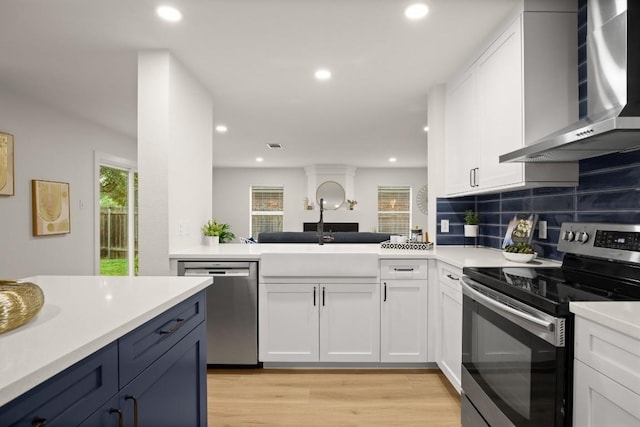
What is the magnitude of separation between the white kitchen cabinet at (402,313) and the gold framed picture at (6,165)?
3.46 meters

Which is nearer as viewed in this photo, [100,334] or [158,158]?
[100,334]

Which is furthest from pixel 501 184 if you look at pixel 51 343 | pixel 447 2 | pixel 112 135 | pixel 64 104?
pixel 112 135

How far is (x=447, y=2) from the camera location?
194 cm

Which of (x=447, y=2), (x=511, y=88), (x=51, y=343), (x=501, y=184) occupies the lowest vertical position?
(x=51, y=343)

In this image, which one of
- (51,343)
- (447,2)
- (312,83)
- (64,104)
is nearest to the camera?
(51,343)

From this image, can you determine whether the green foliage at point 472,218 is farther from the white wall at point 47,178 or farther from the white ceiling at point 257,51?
the white wall at point 47,178

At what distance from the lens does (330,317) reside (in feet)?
8.79

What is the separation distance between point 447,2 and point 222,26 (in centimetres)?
130

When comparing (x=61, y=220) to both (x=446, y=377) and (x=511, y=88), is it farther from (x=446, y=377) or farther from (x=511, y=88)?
(x=511, y=88)

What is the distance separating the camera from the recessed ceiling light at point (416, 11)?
6.45ft

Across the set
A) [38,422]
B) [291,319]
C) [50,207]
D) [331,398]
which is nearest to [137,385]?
[38,422]

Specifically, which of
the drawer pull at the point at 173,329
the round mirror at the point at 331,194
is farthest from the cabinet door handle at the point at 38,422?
the round mirror at the point at 331,194

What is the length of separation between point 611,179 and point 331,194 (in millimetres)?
7089

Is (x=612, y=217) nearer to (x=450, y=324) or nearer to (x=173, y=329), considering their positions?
(x=450, y=324)
